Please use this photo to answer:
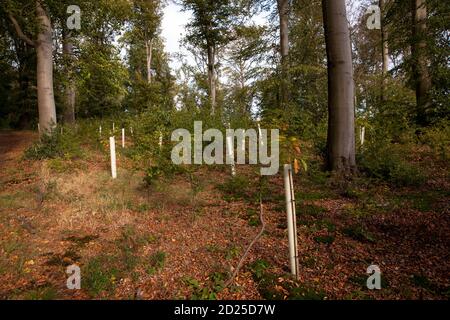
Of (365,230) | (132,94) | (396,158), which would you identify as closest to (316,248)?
(365,230)

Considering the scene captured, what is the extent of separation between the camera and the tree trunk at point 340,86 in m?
6.73

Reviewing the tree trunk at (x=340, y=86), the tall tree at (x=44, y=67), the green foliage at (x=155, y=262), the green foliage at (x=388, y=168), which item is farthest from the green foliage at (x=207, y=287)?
the tall tree at (x=44, y=67)

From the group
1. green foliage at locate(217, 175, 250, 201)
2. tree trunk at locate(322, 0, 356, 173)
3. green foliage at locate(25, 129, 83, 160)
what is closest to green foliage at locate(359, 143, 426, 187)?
tree trunk at locate(322, 0, 356, 173)

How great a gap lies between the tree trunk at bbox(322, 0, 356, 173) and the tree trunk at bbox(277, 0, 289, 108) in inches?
222

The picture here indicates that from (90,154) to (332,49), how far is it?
29.5 ft

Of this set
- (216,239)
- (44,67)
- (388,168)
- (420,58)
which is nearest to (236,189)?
(216,239)

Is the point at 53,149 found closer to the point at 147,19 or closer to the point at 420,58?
the point at 420,58

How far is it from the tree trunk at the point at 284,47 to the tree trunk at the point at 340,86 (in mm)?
5632

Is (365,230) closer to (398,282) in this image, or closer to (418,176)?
→ (398,282)

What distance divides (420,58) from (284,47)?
5.49 meters

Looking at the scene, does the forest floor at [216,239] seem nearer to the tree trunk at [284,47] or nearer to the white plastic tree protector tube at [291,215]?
the white plastic tree protector tube at [291,215]

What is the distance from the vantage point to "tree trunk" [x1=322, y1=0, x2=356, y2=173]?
6734mm

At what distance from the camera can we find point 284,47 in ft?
45.1

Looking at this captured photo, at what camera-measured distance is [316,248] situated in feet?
14.3
